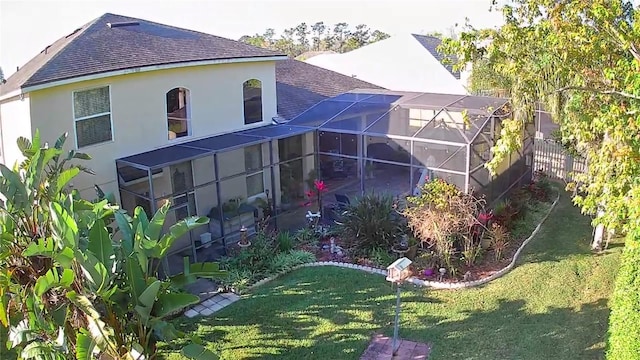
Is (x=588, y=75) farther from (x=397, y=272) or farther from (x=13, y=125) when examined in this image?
(x=13, y=125)

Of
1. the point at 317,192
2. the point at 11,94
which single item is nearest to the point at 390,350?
the point at 317,192

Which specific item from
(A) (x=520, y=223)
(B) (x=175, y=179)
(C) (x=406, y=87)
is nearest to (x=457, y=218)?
(A) (x=520, y=223)

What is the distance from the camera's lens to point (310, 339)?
35.8 ft

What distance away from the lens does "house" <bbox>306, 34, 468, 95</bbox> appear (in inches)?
1230

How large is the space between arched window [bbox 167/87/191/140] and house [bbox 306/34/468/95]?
60.0 ft

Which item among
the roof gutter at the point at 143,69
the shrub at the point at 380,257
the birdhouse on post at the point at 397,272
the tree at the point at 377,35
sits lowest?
the shrub at the point at 380,257

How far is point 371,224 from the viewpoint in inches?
590

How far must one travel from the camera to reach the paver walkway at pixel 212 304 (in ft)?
40.4

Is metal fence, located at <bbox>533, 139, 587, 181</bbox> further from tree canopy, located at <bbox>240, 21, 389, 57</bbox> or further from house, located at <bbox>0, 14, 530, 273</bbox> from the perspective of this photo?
tree canopy, located at <bbox>240, 21, 389, 57</bbox>

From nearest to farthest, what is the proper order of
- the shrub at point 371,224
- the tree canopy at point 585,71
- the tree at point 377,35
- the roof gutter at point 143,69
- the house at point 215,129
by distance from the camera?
the tree canopy at point 585,71, the roof gutter at point 143,69, the house at point 215,129, the shrub at point 371,224, the tree at point 377,35

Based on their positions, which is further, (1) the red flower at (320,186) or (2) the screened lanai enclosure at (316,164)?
(1) the red flower at (320,186)

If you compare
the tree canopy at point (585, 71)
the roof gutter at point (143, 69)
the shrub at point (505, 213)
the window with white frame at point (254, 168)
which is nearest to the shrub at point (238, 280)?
the window with white frame at point (254, 168)

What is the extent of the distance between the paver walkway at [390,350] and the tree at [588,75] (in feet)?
11.1

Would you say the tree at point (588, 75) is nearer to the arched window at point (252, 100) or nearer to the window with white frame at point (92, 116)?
the arched window at point (252, 100)
